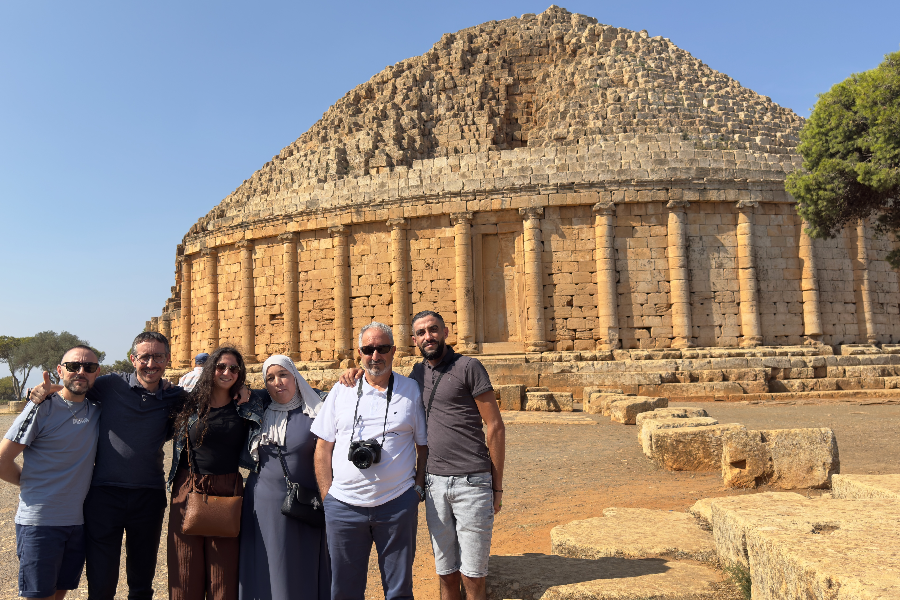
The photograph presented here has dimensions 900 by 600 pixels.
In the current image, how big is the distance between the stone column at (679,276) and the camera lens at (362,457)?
59.9 feet

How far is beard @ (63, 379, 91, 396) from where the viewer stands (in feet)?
13.4

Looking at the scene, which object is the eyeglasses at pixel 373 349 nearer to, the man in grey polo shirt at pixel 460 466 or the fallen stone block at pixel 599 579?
the man in grey polo shirt at pixel 460 466

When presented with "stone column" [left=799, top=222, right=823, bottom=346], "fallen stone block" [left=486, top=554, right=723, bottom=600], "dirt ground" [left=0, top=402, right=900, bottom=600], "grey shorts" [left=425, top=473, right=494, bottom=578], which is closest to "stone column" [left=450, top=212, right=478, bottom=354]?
"dirt ground" [left=0, top=402, right=900, bottom=600]

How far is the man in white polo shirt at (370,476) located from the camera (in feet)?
12.5

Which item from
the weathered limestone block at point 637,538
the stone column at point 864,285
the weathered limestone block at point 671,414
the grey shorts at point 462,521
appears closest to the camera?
the grey shorts at point 462,521

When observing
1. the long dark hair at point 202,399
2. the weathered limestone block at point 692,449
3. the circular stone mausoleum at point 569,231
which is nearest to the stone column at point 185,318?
the circular stone mausoleum at point 569,231

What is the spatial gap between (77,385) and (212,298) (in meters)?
23.5

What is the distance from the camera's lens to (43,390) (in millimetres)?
4035

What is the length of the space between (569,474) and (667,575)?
16.7ft

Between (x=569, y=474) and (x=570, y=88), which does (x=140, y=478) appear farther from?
(x=570, y=88)

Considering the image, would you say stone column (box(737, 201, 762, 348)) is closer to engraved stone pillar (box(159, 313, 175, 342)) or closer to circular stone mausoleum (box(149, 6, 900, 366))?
circular stone mausoleum (box(149, 6, 900, 366))

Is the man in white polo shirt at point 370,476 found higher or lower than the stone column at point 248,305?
lower

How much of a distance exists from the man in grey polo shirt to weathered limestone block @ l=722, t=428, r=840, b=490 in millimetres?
4702

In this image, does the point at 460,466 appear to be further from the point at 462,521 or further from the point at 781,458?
the point at 781,458
